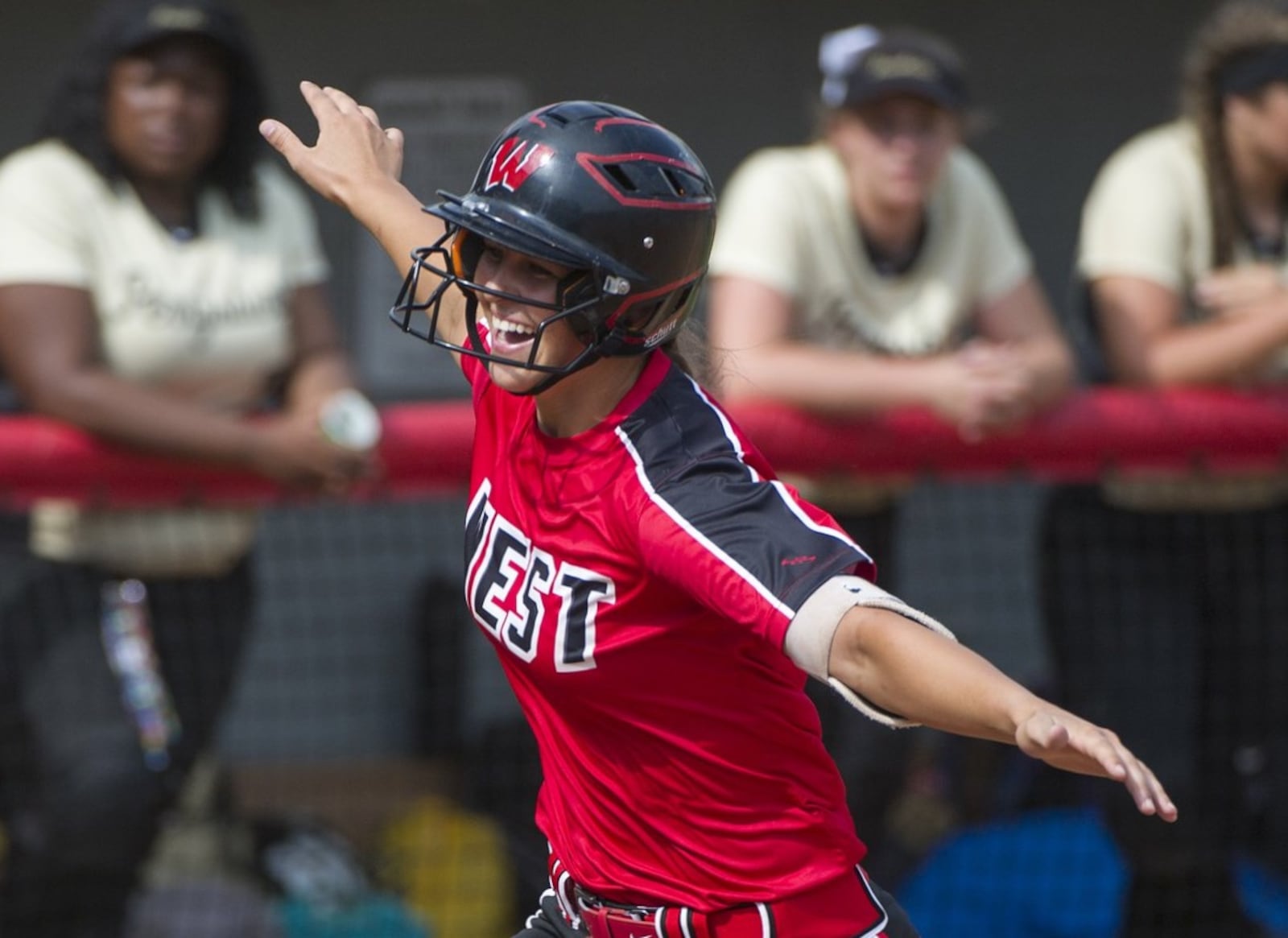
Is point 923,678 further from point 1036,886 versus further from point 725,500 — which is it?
point 1036,886

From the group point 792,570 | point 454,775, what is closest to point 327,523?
point 454,775

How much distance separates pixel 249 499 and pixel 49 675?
56cm

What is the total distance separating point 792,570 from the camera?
2.43 metres

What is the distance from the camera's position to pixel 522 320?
8.85ft

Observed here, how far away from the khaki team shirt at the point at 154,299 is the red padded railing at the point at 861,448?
90mm

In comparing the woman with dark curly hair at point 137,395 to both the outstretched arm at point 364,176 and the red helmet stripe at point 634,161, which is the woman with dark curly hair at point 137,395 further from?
the red helmet stripe at point 634,161

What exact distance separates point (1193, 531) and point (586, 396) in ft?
7.69

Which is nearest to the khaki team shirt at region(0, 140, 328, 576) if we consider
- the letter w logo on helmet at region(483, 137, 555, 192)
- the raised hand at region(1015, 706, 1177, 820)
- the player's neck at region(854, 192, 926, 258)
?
the player's neck at region(854, 192, 926, 258)

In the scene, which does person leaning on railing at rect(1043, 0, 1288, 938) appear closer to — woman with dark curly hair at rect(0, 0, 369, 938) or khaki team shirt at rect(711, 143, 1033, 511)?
khaki team shirt at rect(711, 143, 1033, 511)

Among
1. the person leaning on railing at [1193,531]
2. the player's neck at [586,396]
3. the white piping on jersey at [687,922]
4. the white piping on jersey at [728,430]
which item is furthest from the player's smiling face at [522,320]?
the person leaning on railing at [1193,531]

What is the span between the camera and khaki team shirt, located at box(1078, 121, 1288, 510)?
457 cm

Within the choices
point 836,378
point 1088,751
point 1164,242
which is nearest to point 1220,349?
point 1164,242

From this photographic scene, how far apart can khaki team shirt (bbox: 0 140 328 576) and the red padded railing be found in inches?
3.6

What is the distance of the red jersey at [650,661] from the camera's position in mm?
A: 2656
